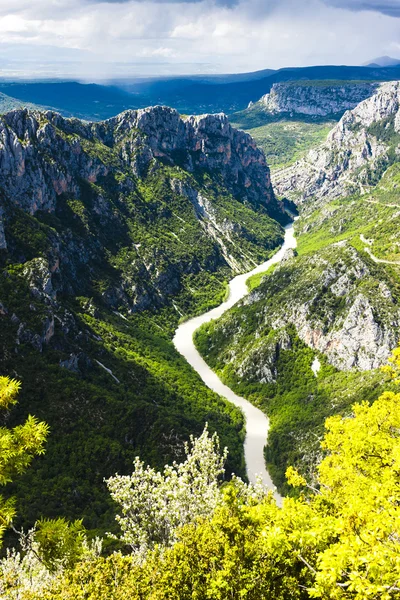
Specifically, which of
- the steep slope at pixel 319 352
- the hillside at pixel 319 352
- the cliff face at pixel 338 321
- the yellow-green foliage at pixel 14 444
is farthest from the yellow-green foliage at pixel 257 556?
the cliff face at pixel 338 321

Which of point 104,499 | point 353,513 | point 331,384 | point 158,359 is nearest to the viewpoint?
point 353,513

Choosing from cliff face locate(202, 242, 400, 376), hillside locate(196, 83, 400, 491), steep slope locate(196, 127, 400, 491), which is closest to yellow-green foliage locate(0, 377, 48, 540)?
hillside locate(196, 83, 400, 491)

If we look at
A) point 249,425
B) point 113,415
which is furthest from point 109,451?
point 249,425

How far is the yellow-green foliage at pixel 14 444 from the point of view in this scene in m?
19.3

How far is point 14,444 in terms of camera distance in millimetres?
20250

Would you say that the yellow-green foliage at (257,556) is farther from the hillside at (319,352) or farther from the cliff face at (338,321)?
the cliff face at (338,321)

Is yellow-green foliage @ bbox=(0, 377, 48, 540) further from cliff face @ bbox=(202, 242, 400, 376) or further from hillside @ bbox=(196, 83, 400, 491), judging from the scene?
cliff face @ bbox=(202, 242, 400, 376)

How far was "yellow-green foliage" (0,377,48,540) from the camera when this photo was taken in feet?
63.4

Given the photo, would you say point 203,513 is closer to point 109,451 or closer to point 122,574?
point 122,574

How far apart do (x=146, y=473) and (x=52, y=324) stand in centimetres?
11630

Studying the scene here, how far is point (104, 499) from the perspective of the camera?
9075 cm

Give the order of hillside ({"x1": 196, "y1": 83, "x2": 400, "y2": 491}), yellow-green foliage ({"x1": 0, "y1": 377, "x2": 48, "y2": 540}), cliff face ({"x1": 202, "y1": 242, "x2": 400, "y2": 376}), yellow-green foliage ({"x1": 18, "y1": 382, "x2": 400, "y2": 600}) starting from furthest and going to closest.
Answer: cliff face ({"x1": 202, "y1": 242, "x2": 400, "y2": 376}) → hillside ({"x1": 196, "y1": 83, "x2": 400, "y2": 491}) → yellow-green foliage ({"x1": 0, "y1": 377, "x2": 48, "y2": 540}) → yellow-green foliage ({"x1": 18, "y1": 382, "x2": 400, "y2": 600})

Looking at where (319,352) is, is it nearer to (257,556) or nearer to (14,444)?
(257,556)

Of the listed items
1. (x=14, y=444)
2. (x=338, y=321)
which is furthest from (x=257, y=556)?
(x=338, y=321)
